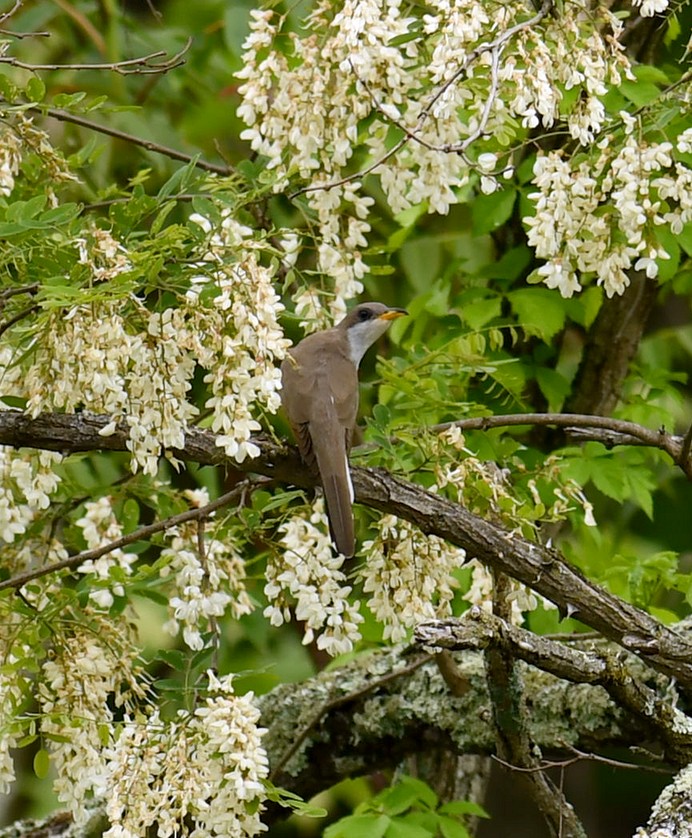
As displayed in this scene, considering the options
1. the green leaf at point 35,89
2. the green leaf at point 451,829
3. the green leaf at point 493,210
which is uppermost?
the green leaf at point 35,89

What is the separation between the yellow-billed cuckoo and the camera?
302cm

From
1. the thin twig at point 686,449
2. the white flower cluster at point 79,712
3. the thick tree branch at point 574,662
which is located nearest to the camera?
the thick tree branch at point 574,662

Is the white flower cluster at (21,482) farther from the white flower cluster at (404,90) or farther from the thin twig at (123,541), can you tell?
the white flower cluster at (404,90)

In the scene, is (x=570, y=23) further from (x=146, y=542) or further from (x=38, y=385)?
(x=146, y=542)

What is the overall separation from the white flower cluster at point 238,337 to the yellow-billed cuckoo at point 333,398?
1.18 ft

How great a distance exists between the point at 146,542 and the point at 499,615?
2.86 feet

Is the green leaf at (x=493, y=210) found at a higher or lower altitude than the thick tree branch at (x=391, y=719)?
higher

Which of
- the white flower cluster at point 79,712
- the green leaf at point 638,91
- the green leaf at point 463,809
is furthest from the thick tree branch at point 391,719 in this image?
the green leaf at point 638,91

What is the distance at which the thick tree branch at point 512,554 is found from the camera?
3.00 meters

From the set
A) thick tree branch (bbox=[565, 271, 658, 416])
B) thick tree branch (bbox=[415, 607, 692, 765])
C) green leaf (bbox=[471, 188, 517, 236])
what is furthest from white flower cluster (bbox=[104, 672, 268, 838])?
thick tree branch (bbox=[565, 271, 658, 416])

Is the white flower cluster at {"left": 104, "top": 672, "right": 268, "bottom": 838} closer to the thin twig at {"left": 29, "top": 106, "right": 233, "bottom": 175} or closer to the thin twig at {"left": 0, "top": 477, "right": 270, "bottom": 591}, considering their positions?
the thin twig at {"left": 0, "top": 477, "right": 270, "bottom": 591}

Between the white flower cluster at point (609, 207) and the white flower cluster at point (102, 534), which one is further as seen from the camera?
the white flower cluster at point (102, 534)

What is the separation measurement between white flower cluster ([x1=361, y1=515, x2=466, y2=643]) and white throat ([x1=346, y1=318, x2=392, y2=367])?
870mm

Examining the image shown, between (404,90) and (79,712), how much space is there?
1545 millimetres
